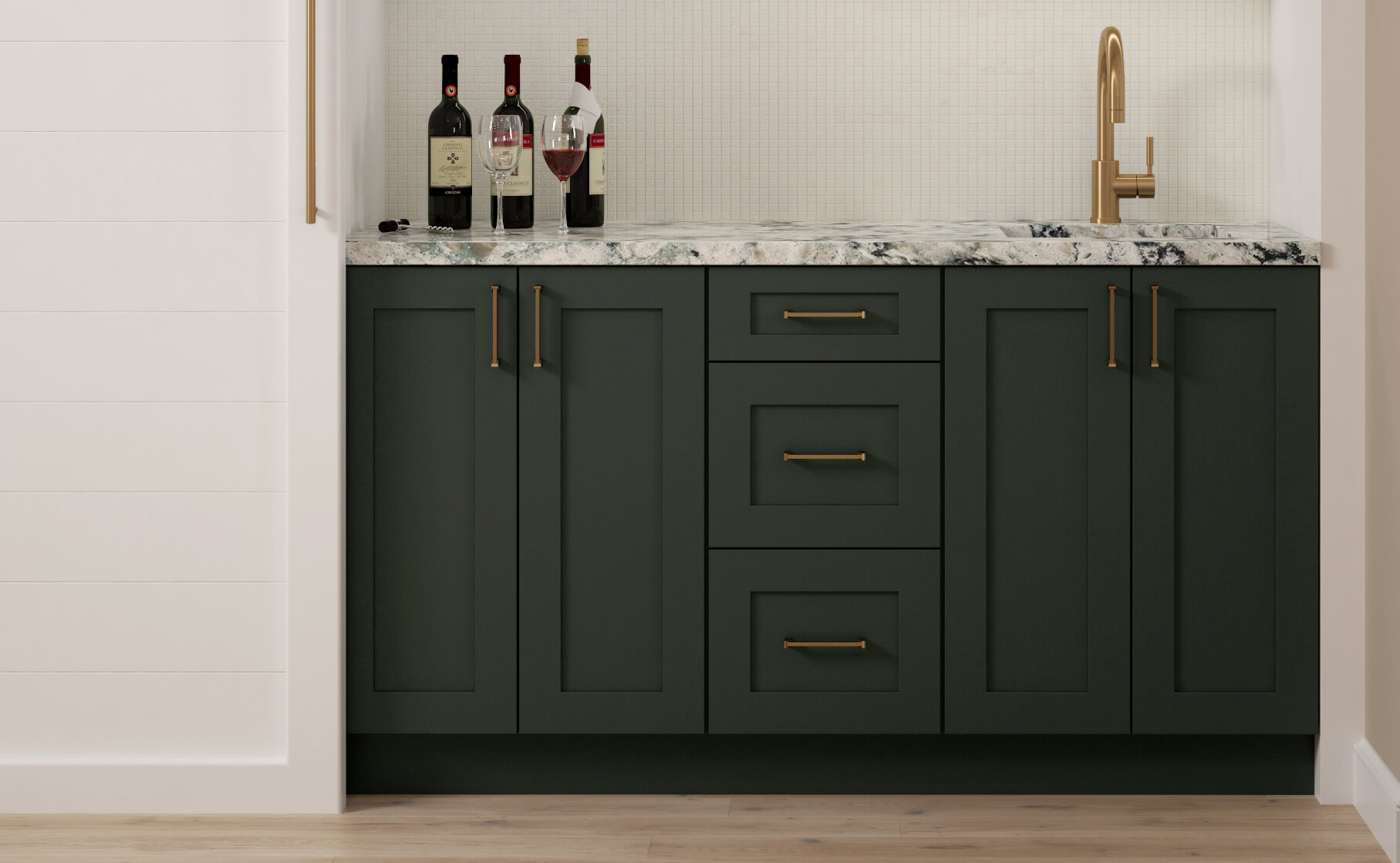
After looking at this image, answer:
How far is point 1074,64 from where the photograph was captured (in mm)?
2693

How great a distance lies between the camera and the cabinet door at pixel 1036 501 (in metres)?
2.19

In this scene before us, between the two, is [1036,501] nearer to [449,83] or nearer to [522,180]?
[522,180]

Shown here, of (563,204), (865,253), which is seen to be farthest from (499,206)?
(865,253)

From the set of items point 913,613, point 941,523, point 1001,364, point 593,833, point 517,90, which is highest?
point 517,90

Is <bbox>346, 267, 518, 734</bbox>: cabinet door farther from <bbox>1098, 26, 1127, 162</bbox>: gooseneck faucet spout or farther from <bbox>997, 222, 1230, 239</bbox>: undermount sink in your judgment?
<bbox>1098, 26, 1127, 162</bbox>: gooseneck faucet spout

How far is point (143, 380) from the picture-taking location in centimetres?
220

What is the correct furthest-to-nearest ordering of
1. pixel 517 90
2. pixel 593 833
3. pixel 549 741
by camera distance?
pixel 517 90 → pixel 549 741 → pixel 593 833

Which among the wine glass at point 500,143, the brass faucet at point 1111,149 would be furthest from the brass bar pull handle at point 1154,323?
the wine glass at point 500,143

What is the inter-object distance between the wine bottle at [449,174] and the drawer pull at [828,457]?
75cm

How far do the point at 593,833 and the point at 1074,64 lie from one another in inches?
68.3

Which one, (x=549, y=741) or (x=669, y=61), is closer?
(x=549, y=741)

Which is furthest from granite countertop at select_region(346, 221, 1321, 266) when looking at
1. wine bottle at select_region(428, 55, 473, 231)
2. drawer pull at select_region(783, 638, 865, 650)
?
drawer pull at select_region(783, 638, 865, 650)

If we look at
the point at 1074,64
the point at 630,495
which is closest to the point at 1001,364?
the point at 630,495

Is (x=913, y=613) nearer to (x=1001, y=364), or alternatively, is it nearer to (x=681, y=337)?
(x=1001, y=364)
